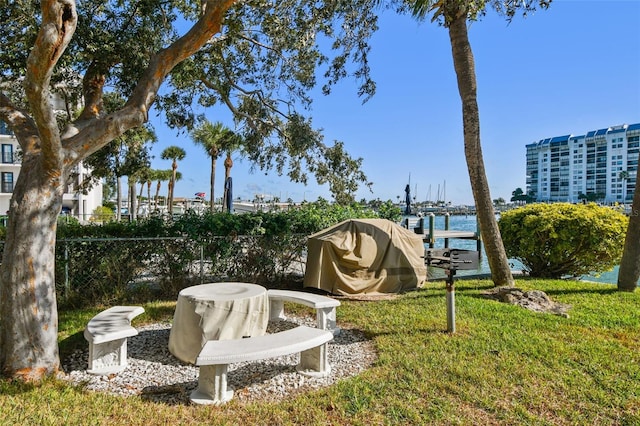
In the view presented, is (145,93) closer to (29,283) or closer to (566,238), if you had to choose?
(29,283)

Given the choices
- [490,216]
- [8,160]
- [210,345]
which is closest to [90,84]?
[210,345]

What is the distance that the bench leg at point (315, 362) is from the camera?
4.16 metres

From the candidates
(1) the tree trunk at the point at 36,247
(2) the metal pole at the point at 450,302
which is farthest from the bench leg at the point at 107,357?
(2) the metal pole at the point at 450,302

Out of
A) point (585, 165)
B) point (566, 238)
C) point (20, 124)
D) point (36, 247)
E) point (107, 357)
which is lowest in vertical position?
point (107, 357)

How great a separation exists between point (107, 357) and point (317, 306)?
2466 millimetres

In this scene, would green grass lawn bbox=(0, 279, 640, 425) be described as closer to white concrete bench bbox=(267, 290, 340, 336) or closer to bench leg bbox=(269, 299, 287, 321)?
white concrete bench bbox=(267, 290, 340, 336)

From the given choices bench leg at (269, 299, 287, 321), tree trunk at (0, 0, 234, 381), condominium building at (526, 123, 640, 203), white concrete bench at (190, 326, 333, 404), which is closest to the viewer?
white concrete bench at (190, 326, 333, 404)

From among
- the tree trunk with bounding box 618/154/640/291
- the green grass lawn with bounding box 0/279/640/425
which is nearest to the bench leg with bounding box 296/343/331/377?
the green grass lawn with bounding box 0/279/640/425

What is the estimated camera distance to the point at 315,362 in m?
4.21

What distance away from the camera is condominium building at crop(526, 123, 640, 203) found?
9612cm

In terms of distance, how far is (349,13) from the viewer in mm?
7527

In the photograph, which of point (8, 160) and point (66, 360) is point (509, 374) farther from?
point (8, 160)

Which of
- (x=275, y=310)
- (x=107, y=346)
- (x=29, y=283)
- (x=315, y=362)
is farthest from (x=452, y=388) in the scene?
(x=29, y=283)

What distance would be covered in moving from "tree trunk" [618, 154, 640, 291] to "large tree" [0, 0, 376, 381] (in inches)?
228
